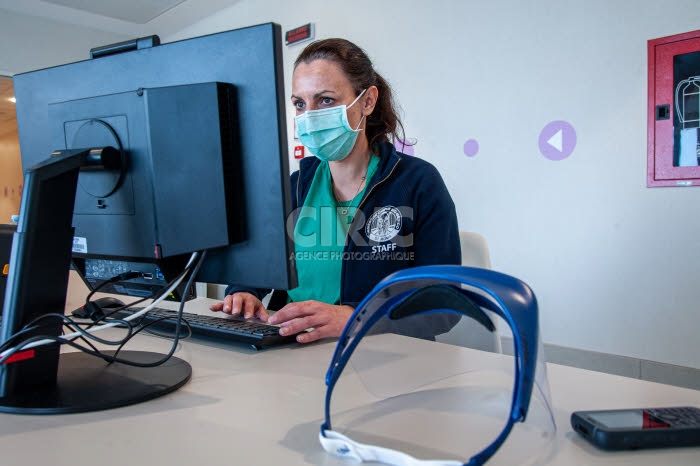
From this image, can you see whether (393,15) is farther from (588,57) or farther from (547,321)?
(547,321)

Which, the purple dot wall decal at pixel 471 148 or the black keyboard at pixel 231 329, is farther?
the purple dot wall decal at pixel 471 148

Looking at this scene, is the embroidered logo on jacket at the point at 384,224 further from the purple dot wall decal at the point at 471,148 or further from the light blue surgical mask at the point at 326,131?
the purple dot wall decal at the point at 471,148

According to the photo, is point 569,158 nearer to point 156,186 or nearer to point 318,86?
point 318,86

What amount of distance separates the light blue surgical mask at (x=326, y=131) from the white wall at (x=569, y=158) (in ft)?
4.03

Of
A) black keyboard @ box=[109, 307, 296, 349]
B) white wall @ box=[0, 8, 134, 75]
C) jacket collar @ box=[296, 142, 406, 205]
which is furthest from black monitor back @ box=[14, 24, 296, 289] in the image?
white wall @ box=[0, 8, 134, 75]

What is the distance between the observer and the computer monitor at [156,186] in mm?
674

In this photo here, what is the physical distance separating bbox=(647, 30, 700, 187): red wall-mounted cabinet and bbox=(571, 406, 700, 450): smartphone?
1689 millimetres

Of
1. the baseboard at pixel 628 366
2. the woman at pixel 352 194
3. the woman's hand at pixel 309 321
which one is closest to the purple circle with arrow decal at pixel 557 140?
the baseboard at pixel 628 366

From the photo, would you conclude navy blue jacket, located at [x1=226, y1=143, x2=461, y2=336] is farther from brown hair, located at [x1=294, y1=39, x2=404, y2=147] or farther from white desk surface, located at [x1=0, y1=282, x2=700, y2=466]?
white desk surface, located at [x1=0, y1=282, x2=700, y2=466]

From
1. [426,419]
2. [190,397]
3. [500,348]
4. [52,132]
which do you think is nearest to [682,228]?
[500,348]

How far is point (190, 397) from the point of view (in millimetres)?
680

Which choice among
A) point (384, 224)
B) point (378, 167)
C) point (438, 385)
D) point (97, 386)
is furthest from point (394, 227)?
point (97, 386)

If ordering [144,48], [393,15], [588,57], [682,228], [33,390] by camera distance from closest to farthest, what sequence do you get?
[33,390] → [144,48] → [682,228] → [588,57] → [393,15]

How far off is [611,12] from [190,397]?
7.21 ft
